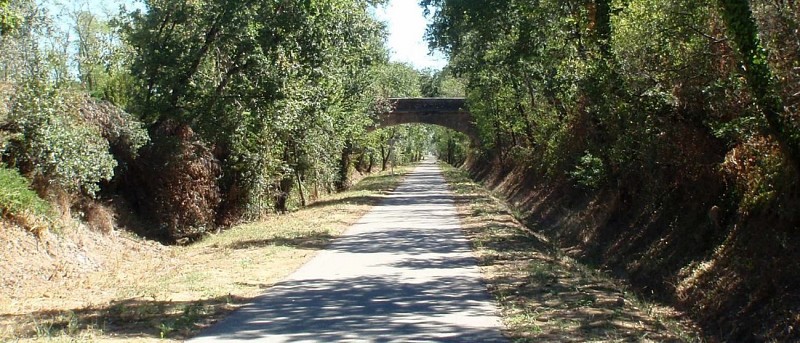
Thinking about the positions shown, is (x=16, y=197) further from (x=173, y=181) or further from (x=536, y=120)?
(x=536, y=120)

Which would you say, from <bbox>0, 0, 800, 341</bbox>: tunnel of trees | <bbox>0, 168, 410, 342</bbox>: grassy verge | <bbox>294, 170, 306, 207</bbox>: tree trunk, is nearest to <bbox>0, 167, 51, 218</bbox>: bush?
<bbox>0, 0, 800, 341</bbox>: tunnel of trees

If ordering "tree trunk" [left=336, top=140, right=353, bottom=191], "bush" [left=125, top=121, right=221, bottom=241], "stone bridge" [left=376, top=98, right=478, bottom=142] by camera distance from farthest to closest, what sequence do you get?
"stone bridge" [left=376, top=98, right=478, bottom=142]
"tree trunk" [left=336, top=140, right=353, bottom=191]
"bush" [left=125, top=121, right=221, bottom=241]

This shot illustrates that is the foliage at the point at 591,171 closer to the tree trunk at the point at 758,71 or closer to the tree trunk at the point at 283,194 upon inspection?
the tree trunk at the point at 758,71

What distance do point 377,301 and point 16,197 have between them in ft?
26.4

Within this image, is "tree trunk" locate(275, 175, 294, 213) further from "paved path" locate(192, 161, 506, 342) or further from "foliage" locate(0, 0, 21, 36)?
"foliage" locate(0, 0, 21, 36)

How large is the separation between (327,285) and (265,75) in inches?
474

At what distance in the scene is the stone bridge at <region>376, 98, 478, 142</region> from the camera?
64688mm

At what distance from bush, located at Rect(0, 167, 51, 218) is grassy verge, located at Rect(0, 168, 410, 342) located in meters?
1.79

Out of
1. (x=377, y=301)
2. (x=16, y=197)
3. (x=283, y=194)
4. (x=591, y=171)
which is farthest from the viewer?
(x=283, y=194)

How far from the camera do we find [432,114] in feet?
214

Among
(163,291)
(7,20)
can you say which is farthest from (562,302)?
(7,20)

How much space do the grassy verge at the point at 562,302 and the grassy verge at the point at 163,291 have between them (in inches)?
149

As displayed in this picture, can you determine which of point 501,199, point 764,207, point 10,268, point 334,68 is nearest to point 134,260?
point 10,268

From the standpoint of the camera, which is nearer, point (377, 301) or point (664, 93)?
point (377, 301)
